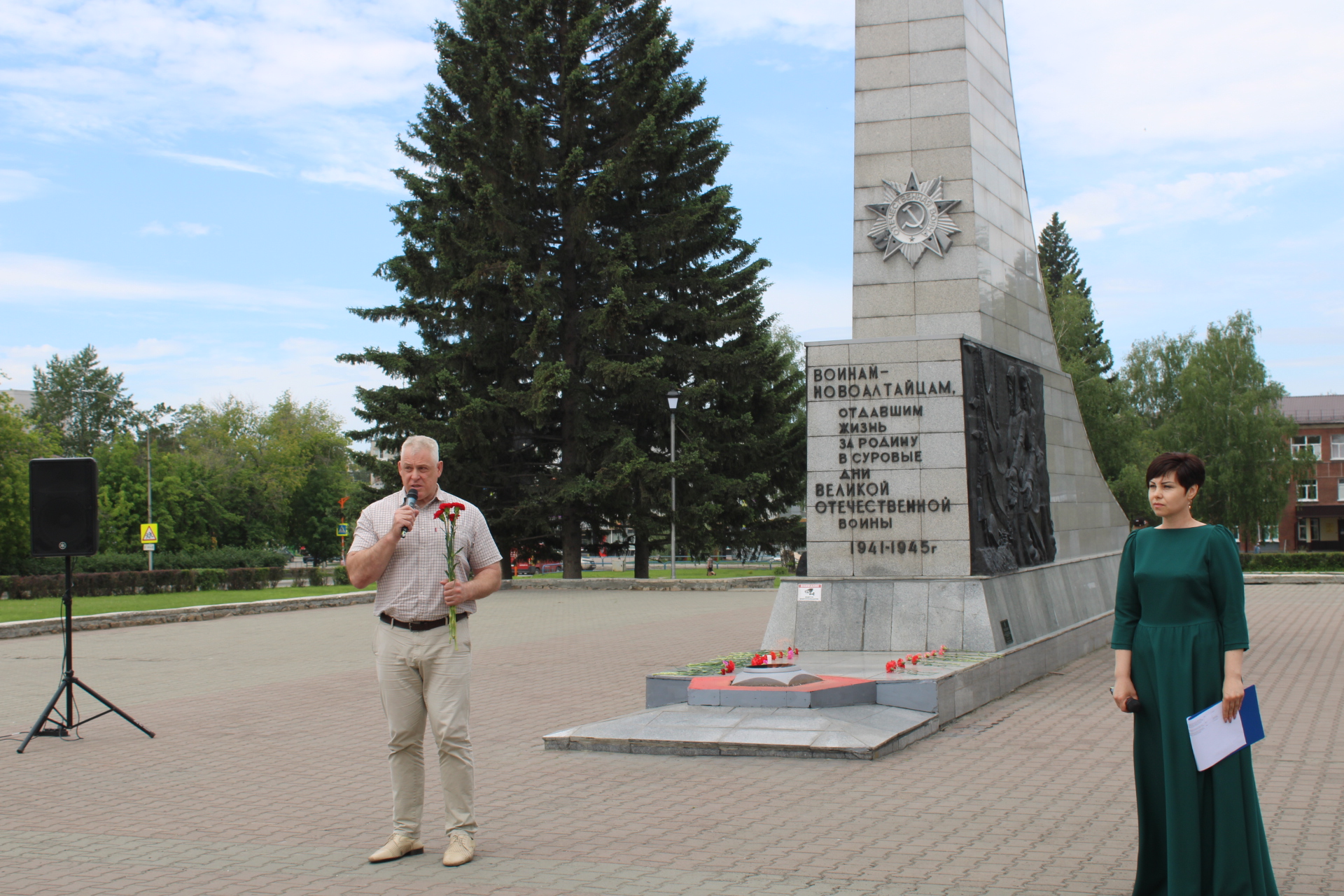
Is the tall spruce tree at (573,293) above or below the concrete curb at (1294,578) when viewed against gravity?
above

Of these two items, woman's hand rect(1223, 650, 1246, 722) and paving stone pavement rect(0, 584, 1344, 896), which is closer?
woman's hand rect(1223, 650, 1246, 722)

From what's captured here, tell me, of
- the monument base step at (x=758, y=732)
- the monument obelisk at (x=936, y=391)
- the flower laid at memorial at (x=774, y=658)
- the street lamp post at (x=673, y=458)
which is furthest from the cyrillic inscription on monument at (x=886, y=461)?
the street lamp post at (x=673, y=458)

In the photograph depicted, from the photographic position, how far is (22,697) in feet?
38.2

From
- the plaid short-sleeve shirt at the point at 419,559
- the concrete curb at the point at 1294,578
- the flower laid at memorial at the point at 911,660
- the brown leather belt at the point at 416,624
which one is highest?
the plaid short-sleeve shirt at the point at 419,559

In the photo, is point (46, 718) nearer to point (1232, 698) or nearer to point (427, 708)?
point (427, 708)

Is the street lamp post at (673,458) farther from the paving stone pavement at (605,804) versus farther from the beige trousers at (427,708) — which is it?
the beige trousers at (427,708)

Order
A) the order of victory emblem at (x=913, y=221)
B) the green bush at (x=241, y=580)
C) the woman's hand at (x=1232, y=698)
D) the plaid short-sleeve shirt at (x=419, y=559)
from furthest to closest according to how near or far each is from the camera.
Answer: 1. the green bush at (x=241, y=580)
2. the order of victory emblem at (x=913, y=221)
3. the plaid short-sleeve shirt at (x=419, y=559)
4. the woman's hand at (x=1232, y=698)

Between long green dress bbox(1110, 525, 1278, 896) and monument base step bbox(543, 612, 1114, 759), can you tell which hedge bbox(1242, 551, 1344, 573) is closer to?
monument base step bbox(543, 612, 1114, 759)

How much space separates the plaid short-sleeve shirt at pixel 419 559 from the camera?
17.3 feet

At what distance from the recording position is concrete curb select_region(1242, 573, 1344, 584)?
28.8 meters

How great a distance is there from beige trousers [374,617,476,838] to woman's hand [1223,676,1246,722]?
3102mm

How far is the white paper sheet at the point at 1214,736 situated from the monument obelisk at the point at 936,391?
6.33 m

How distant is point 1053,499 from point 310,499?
61866 mm

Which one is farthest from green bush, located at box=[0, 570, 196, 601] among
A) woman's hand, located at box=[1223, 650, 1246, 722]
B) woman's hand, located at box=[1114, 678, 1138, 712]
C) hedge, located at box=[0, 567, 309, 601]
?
woman's hand, located at box=[1223, 650, 1246, 722]
